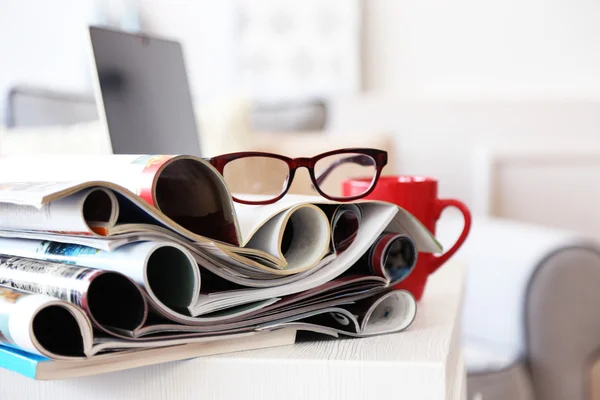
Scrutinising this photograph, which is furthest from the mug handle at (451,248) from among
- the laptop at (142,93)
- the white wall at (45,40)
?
the white wall at (45,40)

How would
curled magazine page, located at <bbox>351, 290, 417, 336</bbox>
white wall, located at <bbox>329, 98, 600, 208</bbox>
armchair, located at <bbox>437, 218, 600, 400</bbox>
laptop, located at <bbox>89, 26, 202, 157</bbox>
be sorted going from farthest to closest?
white wall, located at <bbox>329, 98, 600, 208</bbox>, armchair, located at <bbox>437, 218, 600, 400</bbox>, laptop, located at <bbox>89, 26, 202, 157</bbox>, curled magazine page, located at <bbox>351, 290, 417, 336</bbox>

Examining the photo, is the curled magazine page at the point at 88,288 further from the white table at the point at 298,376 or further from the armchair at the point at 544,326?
the armchair at the point at 544,326

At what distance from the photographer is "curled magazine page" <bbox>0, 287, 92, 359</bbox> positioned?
36 cm

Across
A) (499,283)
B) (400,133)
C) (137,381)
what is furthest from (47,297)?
(400,133)

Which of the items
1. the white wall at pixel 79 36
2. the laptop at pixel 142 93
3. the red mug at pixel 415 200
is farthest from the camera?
the white wall at pixel 79 36

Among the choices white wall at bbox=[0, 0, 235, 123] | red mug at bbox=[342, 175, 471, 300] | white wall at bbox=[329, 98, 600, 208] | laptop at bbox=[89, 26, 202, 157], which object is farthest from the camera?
white wall at bbox=[0, 0, 235, 123]

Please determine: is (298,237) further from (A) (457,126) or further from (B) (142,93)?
(A) (457,126)

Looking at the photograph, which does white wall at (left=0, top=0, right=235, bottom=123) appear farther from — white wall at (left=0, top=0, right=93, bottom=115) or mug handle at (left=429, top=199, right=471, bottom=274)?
mug handle at (left=429, top=199, right=471, bottom=274)

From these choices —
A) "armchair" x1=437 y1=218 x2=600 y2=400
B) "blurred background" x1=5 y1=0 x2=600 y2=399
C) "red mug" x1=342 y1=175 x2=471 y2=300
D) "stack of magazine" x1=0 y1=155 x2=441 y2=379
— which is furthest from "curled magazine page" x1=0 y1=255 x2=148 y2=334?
"blurred background" x1=5 y1=0 x2=600 y2=399

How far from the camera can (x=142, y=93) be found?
0.81 meters

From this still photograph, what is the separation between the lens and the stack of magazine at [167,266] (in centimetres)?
37

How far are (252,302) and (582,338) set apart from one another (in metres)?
0.91

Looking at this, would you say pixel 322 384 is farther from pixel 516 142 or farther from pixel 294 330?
pixel 516 142

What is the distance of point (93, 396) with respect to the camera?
0.44 m
